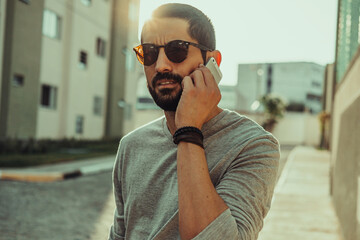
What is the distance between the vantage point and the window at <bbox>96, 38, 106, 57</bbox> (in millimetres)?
26922

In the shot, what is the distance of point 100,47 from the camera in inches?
1067

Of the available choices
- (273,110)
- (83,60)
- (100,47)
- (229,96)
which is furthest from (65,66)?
(229,96)

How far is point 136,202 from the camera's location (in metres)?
1.81

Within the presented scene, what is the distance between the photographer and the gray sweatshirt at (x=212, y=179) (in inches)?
60.3

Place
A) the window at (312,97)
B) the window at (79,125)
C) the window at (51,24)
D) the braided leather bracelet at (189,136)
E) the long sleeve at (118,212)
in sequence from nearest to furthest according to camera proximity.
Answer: the braided leather bracelet at (189,136) → the long sleeve at (118,212) → the window at (51,24) → the window at (79,125) → the window at (312,97)

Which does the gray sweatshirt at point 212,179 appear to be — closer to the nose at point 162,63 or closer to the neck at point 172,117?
the neck at point 172,117

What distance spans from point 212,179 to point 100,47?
86.4 ft

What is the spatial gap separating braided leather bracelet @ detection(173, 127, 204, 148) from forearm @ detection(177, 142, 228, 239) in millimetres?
58

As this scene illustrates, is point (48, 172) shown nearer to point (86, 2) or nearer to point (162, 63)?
point (162, 63)

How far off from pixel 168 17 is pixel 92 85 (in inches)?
981

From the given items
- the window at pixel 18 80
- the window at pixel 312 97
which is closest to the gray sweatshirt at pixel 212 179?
the window at pixel 18 80

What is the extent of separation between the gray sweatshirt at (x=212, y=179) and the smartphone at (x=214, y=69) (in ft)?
0.49

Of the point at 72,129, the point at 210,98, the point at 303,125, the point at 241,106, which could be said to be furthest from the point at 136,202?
the point at 241,106

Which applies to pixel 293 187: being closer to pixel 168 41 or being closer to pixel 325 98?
pixel 168 41
